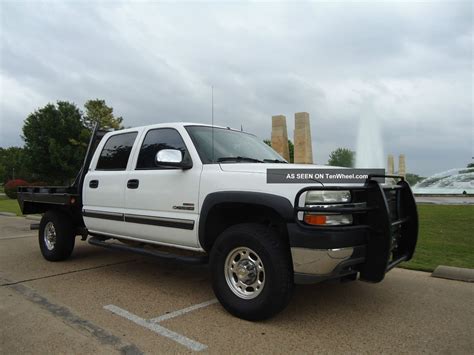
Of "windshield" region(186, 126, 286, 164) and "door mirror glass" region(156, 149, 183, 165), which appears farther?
"windshield" region(186, 126, 286, 164)

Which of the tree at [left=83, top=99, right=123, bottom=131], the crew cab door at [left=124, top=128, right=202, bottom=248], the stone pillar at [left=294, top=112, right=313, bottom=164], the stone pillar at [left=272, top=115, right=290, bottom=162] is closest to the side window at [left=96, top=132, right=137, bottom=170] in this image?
the crew cab door at [left=124, top=128, right=202, bottom=248]

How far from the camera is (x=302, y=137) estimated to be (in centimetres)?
1944

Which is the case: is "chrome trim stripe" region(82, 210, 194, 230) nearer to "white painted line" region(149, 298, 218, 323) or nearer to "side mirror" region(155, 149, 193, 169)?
"side mirror" region(155, 149, 193, 169)

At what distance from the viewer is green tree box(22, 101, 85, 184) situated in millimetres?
34969

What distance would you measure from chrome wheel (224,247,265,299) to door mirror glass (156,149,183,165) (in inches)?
43.3

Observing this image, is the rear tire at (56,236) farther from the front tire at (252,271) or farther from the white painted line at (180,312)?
the front tire at (252,271)

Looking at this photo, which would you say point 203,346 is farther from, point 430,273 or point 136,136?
point 430,273

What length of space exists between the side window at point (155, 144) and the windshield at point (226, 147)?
19 centimetres

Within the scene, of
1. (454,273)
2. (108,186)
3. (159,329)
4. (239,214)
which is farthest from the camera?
(108,186)

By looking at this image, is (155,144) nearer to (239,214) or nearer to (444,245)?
(239,214)

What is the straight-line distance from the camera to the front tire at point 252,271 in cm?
333

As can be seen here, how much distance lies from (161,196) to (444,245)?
17.3 feet

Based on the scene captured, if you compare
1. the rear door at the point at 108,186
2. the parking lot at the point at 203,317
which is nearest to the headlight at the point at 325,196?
the parking lot at the point at 203,317

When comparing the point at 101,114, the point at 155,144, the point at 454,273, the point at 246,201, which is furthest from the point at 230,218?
the point at 101,114
